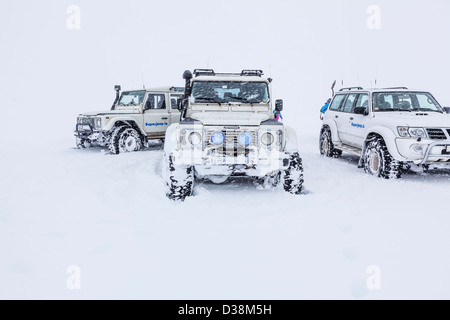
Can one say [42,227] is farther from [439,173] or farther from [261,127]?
[439,173]

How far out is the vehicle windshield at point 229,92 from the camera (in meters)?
5.78

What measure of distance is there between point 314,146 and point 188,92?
20.6 ft

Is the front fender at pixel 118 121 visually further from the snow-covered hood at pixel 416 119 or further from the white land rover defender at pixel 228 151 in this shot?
the snow-covered hood at pixel 416 119

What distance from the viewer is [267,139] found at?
16.1ft

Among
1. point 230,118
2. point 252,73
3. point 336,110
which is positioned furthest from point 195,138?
Answer: point 336,110

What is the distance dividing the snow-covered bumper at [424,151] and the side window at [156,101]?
20.9ft

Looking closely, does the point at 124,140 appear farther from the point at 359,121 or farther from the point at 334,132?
the point at 359,121

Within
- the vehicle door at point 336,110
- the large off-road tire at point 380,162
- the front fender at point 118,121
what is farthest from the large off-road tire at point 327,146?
the front fender at point 118,121

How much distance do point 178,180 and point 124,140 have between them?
5006 millimetres

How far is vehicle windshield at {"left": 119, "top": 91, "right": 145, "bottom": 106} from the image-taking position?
32.0ft

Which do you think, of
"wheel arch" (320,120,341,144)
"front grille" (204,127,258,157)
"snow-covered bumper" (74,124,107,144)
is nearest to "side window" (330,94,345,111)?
"wheel arch" (320,120,341,144)

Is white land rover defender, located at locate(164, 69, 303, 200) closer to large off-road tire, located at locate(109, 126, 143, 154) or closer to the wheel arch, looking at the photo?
the wheel arch
